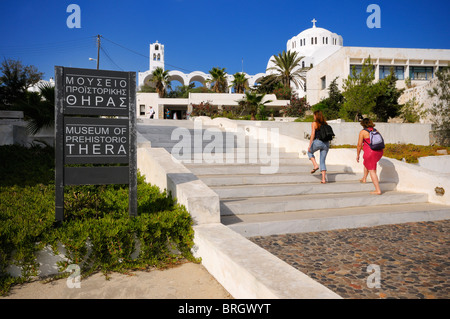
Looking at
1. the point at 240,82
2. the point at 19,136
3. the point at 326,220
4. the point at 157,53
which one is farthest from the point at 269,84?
the point at 157,53

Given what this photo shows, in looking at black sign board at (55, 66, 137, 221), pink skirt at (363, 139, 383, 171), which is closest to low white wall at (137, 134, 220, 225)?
black sign board at (55, 66, 137, 221)

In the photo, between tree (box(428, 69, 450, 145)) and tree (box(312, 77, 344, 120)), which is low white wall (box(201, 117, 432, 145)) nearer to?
tree (box(428, 69, 450, 145))

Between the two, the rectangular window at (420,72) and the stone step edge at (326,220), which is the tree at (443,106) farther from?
the rectangular window at (420,72)

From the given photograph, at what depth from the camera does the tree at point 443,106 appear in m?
17.2

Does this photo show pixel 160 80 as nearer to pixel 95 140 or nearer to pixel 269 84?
A: pixel 269 84

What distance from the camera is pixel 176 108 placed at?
40.4m

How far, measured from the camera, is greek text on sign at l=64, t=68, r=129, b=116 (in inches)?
154

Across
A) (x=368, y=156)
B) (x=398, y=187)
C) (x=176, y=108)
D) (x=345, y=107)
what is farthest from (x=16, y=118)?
(x=176, y=108)

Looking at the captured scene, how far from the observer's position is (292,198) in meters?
5.84

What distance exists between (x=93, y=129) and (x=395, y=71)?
37.4m

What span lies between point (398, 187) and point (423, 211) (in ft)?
5.10

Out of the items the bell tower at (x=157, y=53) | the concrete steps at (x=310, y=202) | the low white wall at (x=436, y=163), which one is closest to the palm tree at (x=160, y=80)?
the bell tower at (x=157, y=53)

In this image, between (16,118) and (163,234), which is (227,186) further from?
(16,118)

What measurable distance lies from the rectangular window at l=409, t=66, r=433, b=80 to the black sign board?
38.2m
